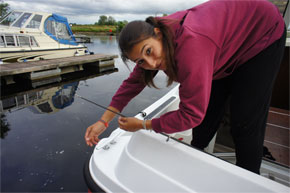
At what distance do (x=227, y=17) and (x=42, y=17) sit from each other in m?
8.89

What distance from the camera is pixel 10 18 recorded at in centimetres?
737

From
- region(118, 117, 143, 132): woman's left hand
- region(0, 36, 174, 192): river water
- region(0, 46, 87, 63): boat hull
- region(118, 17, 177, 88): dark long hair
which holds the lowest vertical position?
region(0, 36, 174, 192): river water

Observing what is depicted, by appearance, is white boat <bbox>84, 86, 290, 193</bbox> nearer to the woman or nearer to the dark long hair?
the woman

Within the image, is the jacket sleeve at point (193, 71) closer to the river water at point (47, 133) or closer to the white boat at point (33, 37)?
the river water at point (47, 133)

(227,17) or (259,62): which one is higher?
(227,17)

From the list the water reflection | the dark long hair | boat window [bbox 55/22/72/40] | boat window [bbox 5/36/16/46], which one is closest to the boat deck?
the dark long hair

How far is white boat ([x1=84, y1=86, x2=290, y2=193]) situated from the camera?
881mm

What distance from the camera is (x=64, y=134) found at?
11.7 feet

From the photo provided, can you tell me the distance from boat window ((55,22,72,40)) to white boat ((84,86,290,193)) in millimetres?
8864

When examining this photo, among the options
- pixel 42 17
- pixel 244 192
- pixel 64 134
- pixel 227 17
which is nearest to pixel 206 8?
pixel 227 17

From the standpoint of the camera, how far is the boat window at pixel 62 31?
8331mm

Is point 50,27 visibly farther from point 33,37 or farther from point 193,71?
point 193,71

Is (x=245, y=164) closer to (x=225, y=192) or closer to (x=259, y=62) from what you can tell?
(x=225, y=192)

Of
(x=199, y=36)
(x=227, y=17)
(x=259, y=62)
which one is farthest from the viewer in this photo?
(x=259, y=62)
